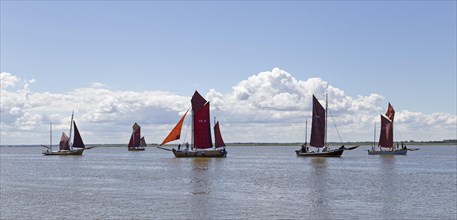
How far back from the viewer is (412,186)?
5306 centimetres

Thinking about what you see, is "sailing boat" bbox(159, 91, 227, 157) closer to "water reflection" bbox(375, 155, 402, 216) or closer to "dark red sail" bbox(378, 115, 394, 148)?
"dark red sail" bbox(378, 115, 394, 148)

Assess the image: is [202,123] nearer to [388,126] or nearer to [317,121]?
[317,121]

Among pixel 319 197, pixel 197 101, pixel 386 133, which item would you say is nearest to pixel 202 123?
pixel 197 101

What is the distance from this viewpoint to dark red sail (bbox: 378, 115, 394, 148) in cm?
12300

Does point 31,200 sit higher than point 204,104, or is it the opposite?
point 204,104

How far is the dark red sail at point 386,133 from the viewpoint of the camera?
123 m

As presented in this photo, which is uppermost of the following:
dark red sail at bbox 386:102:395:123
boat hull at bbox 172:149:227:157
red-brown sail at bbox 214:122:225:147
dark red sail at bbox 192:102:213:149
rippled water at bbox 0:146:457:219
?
dark red sail at bbox 386:102:395:123

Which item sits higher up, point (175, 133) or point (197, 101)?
point (197, 101)

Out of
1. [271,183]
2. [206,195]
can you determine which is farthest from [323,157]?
[206,195]

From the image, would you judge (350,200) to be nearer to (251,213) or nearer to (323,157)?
(251,213)

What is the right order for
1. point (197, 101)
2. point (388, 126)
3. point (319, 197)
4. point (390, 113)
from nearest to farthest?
1. point (319, 197)
2. point (197, 101)
3. point (388, 126)
4. point (390, 113)

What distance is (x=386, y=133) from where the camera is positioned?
126 m

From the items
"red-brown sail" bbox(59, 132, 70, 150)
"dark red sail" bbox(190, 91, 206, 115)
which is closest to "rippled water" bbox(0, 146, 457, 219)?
"dark red sail" bbox(190, 91, 206, 115)

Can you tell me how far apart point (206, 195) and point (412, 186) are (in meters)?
21.2
